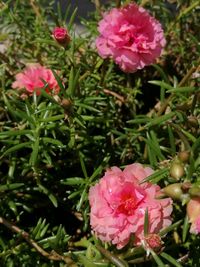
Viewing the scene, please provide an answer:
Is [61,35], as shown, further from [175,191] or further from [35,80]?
[175,191]

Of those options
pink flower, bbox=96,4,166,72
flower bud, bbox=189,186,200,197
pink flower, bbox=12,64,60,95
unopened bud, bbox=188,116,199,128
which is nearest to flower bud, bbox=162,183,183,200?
flower bud, bbox=189,186,200,197

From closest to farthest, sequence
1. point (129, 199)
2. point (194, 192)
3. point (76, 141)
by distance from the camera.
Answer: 1. point (194, 192)
2. point (129, 199)
3. point (76, 141)

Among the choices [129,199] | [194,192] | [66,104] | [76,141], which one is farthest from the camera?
[76,141]

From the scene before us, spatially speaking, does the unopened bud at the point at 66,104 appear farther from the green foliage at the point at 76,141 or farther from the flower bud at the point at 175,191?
the flower bud at the point at 175,191

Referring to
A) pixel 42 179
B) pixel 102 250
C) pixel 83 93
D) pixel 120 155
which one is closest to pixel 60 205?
pixel 42 179

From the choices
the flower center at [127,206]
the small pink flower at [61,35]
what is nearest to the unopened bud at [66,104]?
the small pink flower at [61,35]

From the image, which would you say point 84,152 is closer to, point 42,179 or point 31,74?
point 42,179

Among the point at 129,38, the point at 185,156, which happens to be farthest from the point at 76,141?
the point at 185,156
